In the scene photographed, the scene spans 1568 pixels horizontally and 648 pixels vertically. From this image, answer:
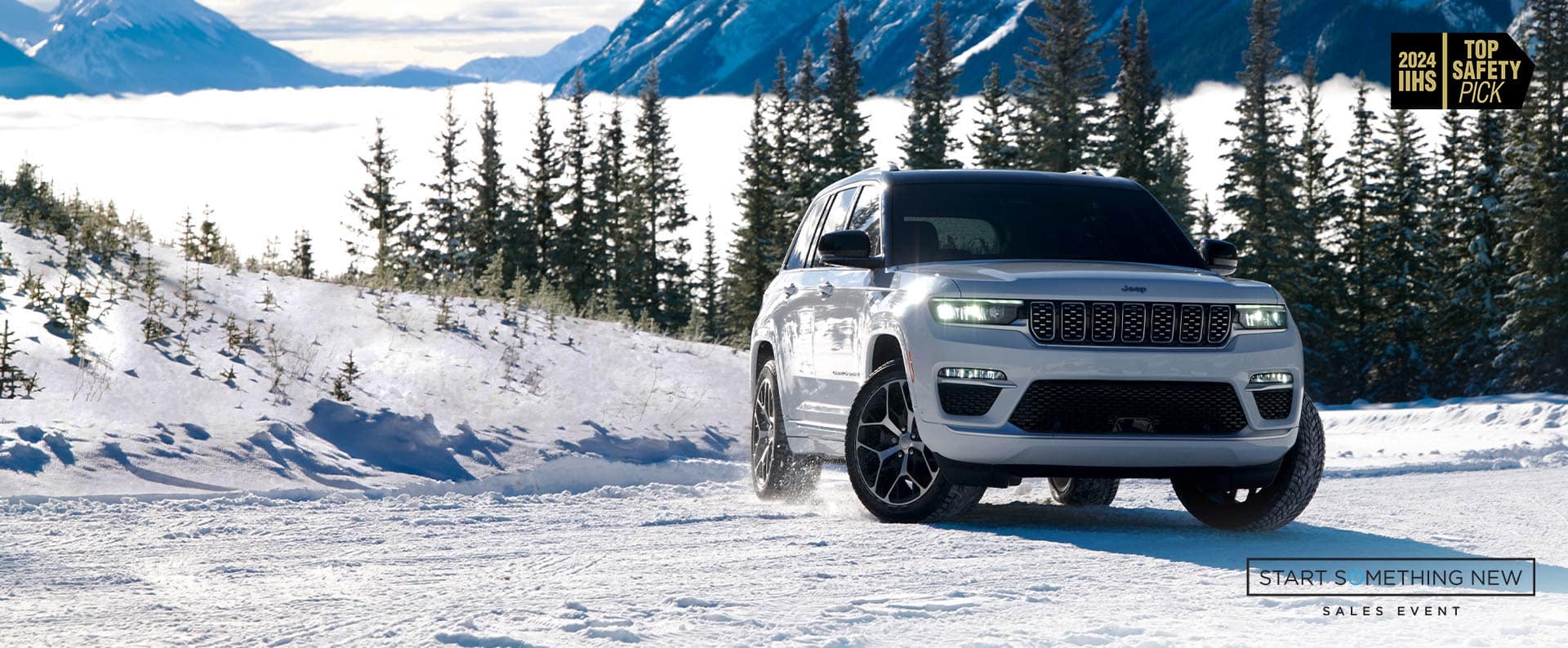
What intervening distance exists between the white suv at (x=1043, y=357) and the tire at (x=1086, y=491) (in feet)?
3.10

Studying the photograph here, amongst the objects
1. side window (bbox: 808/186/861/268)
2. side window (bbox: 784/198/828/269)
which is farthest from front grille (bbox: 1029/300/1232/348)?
side window (bbox: 784/198/828/269)

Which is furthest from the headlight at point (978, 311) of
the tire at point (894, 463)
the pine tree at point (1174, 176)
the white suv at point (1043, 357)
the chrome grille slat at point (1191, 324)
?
the pine tree at point (1174, 176)

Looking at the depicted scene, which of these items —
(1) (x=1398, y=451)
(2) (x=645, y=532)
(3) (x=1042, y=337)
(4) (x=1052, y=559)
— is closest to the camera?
(4) (x=1052, y=559)

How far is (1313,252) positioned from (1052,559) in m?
60.5

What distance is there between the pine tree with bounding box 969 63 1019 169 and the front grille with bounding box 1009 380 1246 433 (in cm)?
5454

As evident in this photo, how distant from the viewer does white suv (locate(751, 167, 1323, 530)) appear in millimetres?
7000

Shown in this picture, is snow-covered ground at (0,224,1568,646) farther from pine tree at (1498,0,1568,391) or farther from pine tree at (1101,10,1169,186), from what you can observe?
pine tree at (1101,10,1169,186)

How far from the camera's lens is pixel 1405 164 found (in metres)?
66.4

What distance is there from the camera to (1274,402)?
7258 mm

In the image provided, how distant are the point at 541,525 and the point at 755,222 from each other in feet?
214

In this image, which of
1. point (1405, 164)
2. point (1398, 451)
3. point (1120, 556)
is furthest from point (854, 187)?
point (1405, 164)

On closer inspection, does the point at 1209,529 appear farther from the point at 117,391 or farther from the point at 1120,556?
the point at 117,391

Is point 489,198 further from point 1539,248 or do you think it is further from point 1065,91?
point 1539,248

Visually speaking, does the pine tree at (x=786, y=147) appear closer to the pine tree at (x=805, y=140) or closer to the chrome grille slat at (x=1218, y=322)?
the pine tree at (x=805, y=140)
